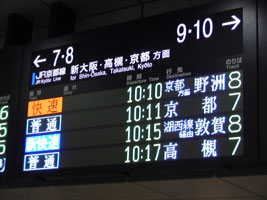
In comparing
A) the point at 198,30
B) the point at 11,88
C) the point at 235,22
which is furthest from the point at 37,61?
the point at 235,22

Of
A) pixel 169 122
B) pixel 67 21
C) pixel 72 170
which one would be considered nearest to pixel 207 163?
pixel 169 122

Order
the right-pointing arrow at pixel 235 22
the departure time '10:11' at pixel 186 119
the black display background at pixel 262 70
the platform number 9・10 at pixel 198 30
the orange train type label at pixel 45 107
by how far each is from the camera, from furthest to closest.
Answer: the orange train type label at pixel 45 107, the platform number 9・10 at pixel 198 30, the right-pointing arrow at pixel 235 22, the departure time '10:11' at pixel 186 119, the black display background at pixel 262 70

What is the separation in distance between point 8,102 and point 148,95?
43.0 inches

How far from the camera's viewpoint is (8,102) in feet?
14.3

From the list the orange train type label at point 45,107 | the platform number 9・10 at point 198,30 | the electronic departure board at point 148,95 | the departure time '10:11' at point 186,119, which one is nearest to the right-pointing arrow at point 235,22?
the electronic departure board at point 148,95

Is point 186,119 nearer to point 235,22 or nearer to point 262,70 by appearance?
point 262,70

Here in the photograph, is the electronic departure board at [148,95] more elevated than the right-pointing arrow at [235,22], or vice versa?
the right-pointing arrow at [235,22]

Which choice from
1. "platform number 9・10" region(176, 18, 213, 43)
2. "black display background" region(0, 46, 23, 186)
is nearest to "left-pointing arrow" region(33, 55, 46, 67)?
"black display background" region(0, 46, 23, 186)

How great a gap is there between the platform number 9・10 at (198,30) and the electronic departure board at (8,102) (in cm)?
122

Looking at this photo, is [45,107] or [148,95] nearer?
[148,95]

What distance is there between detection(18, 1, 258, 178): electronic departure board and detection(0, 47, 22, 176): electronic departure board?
0.27ft

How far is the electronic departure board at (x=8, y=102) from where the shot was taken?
4191mm

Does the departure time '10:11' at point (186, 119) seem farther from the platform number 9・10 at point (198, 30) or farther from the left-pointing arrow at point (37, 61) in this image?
the left-pointing arrow at point (37, 61)

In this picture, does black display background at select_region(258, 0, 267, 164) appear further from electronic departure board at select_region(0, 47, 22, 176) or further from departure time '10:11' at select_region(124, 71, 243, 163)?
electronic departure board at select_region(0, 47, 22, 176)
